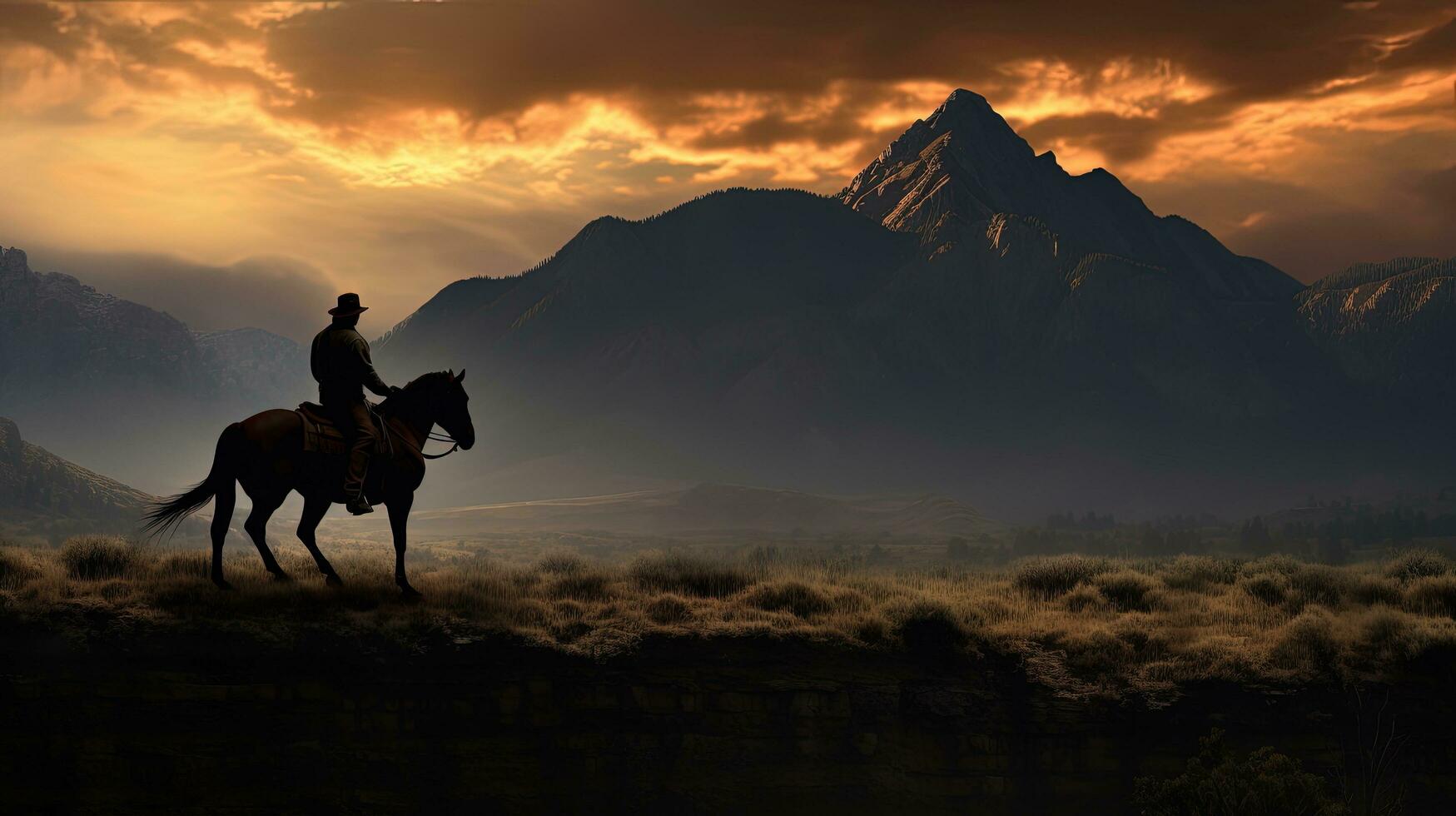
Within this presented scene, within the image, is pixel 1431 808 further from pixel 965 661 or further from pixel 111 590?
pixel 111 590

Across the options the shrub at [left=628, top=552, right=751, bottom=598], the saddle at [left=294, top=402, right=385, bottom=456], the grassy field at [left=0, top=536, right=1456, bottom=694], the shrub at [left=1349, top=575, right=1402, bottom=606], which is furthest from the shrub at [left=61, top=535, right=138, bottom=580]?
the shrub at [left=1349, top=575, right=1402, bottom=606]

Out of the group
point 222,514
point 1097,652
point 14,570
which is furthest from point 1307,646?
point 14,570

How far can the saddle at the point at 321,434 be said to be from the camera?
68.0 feet

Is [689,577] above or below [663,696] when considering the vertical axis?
above

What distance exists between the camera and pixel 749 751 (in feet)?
71.4

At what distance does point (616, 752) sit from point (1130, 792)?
369 inches

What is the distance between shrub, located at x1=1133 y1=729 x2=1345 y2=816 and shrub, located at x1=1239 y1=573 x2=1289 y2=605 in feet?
22.6

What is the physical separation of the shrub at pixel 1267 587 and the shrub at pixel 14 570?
81.3ft

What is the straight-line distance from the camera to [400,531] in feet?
71.4

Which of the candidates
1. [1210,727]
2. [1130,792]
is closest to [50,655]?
[1130,792]

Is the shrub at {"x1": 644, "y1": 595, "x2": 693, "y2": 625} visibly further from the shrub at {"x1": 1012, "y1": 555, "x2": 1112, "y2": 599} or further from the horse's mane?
the shrub at {"x1": 1012, "y1": 555, "x2": 1112, "y2": 599}

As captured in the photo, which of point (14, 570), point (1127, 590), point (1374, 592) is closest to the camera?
point (14, 570)

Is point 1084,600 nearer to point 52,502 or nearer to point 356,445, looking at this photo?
point 356,445

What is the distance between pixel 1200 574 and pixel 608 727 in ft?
53.3
